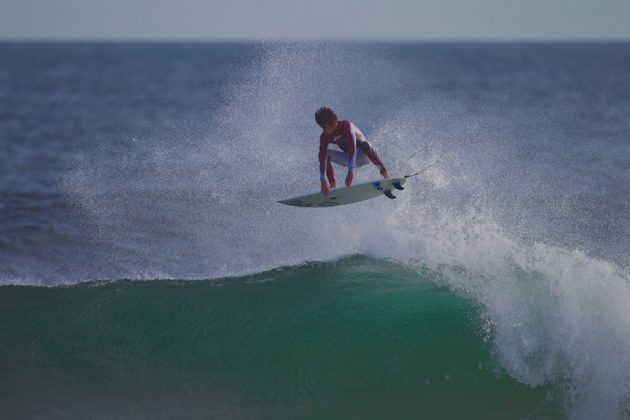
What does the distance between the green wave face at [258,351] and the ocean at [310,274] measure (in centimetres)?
3

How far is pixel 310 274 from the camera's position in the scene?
11242 millimetres

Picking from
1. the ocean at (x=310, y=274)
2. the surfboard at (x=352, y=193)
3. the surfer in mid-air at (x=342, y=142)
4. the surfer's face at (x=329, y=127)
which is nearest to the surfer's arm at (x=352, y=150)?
the surfer in mid-air at (x=342, y=142)

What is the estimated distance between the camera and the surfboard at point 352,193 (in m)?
10.3

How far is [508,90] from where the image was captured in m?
41.8

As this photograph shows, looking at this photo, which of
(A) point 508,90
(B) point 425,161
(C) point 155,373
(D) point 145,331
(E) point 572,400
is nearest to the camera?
(E) point 572,400

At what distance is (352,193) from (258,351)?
2510 mm

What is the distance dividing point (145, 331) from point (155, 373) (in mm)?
1017

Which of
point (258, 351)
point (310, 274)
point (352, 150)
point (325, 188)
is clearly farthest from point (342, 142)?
point (258, 351)

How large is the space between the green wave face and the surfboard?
3.64ft

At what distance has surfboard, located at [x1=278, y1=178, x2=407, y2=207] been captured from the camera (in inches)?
406

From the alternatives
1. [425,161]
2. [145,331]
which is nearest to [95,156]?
[425,161]

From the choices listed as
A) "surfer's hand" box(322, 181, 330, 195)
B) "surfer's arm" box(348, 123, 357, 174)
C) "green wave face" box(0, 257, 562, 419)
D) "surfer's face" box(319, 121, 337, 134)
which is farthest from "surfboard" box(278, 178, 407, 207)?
"green wave face" box(0, 257, 562, 419)

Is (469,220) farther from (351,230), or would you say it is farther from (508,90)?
(508,90)

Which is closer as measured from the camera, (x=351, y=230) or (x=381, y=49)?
(x=351, y=230)
